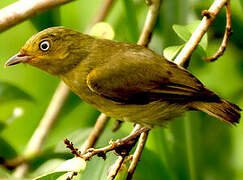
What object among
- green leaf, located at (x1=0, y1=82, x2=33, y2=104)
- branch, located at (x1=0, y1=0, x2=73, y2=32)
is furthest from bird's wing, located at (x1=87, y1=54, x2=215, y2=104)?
green leaf, located at (x1=0, y1=82, x2=33, y2=104)

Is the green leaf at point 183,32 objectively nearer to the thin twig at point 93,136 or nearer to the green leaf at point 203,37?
the green leaf at point 203,37

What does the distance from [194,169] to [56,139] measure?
1492 millimetres

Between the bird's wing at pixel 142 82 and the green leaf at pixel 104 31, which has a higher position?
the green leaf at pixel 104 31

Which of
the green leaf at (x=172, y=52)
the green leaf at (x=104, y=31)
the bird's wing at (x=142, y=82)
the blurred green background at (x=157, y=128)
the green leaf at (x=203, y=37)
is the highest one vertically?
the green leaf at (x=203, y=37)

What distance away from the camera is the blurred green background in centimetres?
427

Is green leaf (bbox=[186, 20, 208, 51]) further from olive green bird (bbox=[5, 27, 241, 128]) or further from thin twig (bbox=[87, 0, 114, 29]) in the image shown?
thin twig (bbox=[87, 0, 114, 29])

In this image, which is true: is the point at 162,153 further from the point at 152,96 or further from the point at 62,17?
the point at 62,17

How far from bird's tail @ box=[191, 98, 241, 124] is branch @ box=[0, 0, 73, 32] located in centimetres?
137

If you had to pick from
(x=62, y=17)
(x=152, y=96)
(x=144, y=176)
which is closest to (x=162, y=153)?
(x=144, y=176)

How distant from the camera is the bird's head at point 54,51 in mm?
3660

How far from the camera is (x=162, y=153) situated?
4258 millimetres

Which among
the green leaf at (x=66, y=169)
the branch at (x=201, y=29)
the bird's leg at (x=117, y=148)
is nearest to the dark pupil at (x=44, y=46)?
the bird's leg at (x=117, y=148)

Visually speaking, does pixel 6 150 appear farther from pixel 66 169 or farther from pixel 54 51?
pixel 66 169

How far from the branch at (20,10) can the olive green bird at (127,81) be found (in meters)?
0.27
